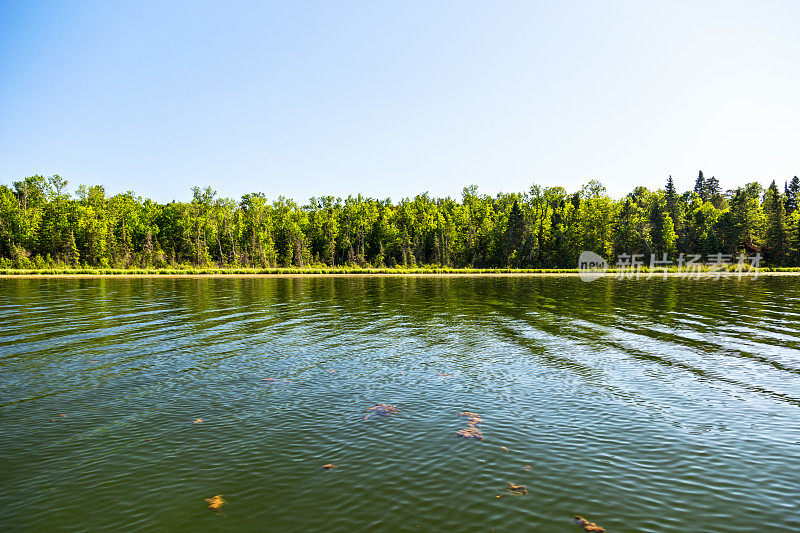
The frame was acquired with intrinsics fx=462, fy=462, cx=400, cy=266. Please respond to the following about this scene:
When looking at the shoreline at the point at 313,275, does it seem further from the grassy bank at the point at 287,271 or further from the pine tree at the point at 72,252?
the pine tree at the point at 72,252

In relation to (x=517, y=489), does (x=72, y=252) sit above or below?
above

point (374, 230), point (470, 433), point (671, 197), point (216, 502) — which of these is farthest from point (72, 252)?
point (671, 197)

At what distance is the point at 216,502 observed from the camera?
7824 mm

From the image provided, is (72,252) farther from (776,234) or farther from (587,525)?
(776,234)

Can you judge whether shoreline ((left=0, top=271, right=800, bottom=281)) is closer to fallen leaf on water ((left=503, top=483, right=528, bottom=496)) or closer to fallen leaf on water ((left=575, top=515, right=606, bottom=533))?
fallen leaf on water ((left=503, top=483, right=528, bottom=496))

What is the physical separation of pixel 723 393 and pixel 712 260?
439ft

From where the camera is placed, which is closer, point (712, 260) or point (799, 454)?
point (799, 454)

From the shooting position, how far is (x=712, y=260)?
410 ft

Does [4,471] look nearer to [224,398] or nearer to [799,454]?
[224,398]

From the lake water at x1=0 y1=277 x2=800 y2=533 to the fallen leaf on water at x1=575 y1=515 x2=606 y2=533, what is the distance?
0.14 meters

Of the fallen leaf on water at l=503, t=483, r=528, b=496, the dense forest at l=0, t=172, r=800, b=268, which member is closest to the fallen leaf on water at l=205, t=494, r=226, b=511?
the fallen leaf on water at l=503, t=483, r=528, b=496

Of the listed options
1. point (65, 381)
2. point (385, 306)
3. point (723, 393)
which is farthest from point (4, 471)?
point (385, 306)

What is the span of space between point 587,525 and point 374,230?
13087 centimetres

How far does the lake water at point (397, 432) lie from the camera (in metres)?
7.59
